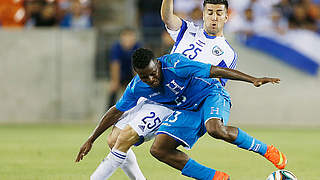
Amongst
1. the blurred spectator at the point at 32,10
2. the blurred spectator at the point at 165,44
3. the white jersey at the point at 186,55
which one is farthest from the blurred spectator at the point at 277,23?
the white jersey at the point at 186,55

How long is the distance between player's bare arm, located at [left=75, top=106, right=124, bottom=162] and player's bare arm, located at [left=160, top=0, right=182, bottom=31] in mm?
1391

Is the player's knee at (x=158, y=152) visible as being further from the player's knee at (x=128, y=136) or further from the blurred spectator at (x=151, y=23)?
the blurred spectator at (x=151, y=23)

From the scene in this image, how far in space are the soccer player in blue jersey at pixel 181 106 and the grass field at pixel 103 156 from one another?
1.11m

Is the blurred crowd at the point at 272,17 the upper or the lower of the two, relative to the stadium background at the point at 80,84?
upper

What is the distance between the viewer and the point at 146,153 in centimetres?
1079

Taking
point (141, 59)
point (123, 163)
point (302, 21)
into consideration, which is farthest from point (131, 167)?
point (302, 21)

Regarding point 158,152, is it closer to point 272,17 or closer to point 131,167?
point 131,167

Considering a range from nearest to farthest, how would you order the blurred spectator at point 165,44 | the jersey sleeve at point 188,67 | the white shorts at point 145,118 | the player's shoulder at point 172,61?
the jersey sleeve at point 188,67 → the player's shoulder at point 172,61 → the white shorts at point 145,118 → the blurred spectator at point 165,44

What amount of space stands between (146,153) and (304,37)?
779cm

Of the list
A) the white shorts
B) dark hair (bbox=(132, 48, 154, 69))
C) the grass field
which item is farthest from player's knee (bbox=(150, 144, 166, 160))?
→ the grass field

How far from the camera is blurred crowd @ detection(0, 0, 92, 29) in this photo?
17188 mm

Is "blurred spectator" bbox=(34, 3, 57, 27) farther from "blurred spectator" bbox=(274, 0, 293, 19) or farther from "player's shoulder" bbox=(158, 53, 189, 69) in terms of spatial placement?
"player's shoulder" bbox=(158, 53, 189, 69)

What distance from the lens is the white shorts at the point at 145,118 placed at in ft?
21.7

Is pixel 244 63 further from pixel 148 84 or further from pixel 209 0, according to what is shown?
pixel 148 84
